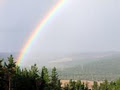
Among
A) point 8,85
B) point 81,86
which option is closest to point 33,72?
point 8,85

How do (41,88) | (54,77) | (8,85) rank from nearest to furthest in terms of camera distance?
(8,85) < (41,88) < (54,77)

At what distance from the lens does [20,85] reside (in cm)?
7850

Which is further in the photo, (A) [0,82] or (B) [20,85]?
(B) [20,85]

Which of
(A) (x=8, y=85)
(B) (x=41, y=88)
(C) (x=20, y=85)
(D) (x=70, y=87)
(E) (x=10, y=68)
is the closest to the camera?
(E) (x=10, y=68)

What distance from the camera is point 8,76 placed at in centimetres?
6600

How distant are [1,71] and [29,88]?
1894 cm

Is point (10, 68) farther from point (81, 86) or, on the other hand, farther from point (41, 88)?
point (81, 86)

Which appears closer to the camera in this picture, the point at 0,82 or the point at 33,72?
the point at 0,82

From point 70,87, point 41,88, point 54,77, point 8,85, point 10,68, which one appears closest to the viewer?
point 10,68

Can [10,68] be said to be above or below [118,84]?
above

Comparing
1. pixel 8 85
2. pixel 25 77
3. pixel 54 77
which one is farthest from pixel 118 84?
pixel 8 85

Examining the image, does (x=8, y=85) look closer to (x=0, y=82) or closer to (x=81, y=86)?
(x=0, y=82)

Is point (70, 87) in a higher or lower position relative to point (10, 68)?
lower

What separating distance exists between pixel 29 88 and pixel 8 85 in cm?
1438
